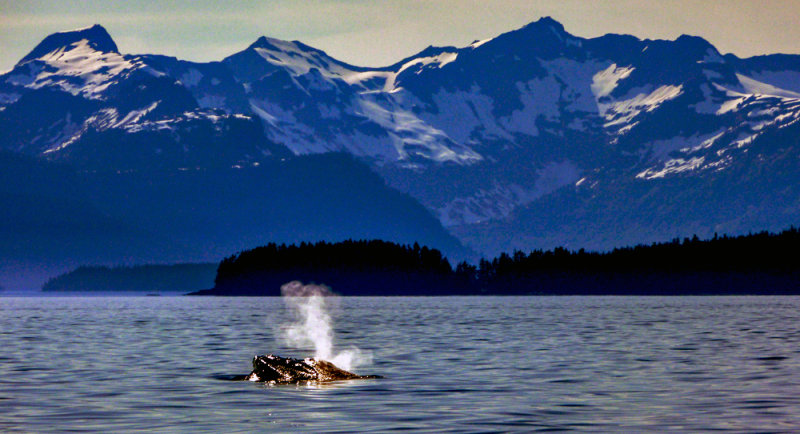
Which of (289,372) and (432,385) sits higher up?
(289,372)

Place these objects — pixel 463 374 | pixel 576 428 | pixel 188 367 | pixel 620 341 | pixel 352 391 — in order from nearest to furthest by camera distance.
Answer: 1. pixel 576 428
2. pixel 352 391
3. pixel 463 374
4. pixel 188 367
5. pixel 620 341

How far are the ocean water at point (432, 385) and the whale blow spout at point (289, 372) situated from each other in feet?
5.44

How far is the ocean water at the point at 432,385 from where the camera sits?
48188mm

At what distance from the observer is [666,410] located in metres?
51.5

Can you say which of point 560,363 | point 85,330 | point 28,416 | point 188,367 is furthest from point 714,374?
point 85,330

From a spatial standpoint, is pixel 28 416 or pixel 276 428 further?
pixel 28 416

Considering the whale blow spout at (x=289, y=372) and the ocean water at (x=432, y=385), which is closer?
the ocean water at (x=432, y=385)

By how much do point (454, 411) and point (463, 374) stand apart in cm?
1743

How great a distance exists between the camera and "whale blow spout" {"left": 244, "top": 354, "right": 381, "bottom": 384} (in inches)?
2544

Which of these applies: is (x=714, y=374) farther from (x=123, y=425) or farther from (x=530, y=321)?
(x=530, y=321)

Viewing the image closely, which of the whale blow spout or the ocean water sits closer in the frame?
the ocean water

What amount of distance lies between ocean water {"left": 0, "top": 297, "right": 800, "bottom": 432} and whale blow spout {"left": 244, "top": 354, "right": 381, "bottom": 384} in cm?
166

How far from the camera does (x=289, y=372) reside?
212 feet

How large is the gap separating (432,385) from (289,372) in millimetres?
7434
